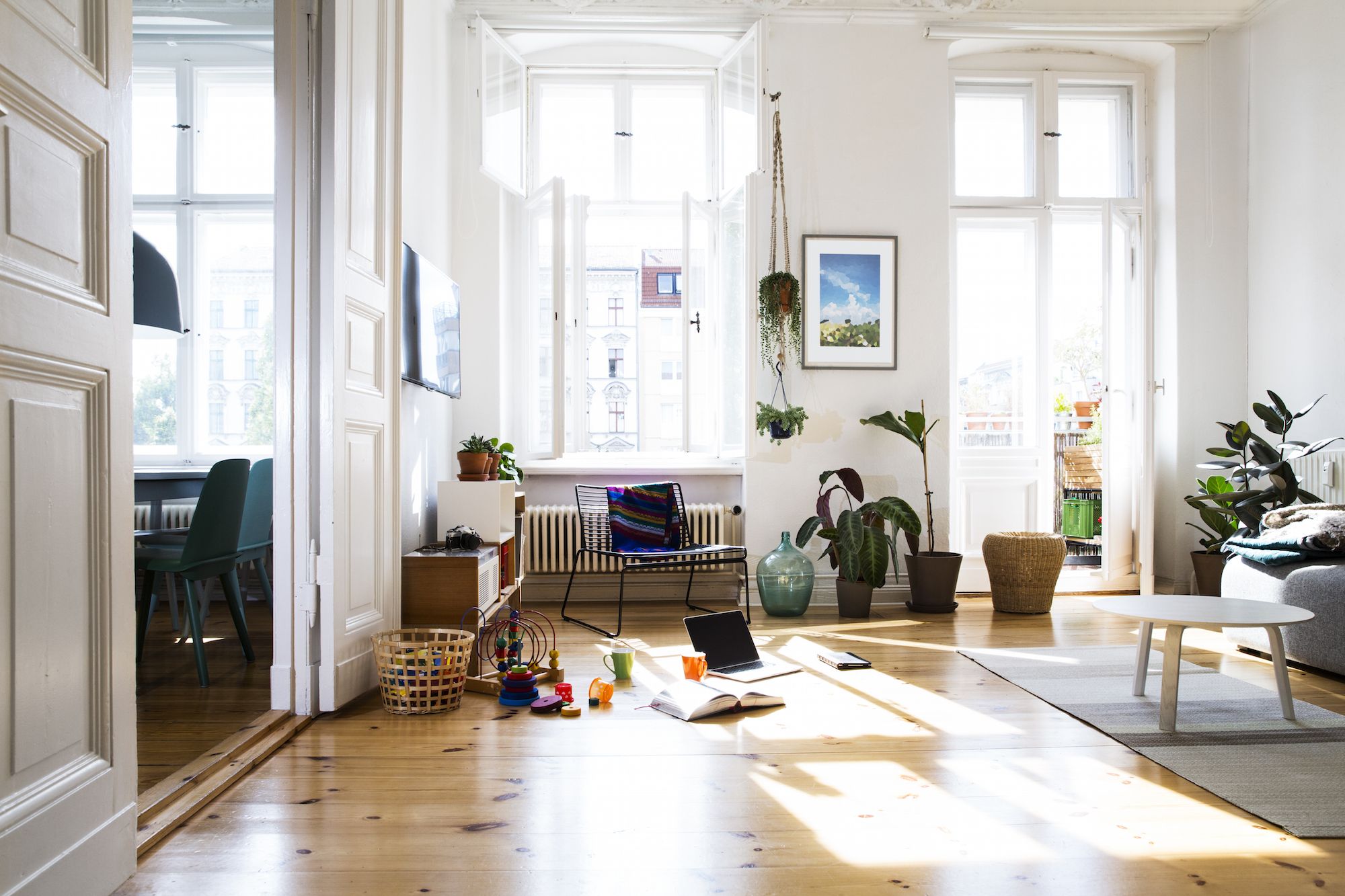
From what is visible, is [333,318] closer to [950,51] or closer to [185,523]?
[185,523]

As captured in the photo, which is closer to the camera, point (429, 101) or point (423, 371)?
point (423, 371)

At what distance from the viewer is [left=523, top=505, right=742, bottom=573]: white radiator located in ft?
16.0

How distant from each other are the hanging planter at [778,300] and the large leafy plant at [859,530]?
2.53 feet

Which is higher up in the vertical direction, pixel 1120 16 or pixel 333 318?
pixel 1120 16

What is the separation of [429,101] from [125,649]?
11.5ft

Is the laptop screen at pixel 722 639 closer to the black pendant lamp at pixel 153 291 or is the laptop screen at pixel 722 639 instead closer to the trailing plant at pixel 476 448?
the trailing plant at pixel 476 448

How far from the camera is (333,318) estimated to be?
272 cm

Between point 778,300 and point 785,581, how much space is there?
1.57 metres

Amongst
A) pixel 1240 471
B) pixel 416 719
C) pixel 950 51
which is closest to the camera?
pixel 416 719

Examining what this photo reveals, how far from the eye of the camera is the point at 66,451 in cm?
148

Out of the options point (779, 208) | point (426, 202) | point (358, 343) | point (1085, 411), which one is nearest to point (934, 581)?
point (779, 208)

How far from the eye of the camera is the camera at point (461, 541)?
3.49 m

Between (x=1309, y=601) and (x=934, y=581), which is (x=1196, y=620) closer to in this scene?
(x=1309, y=601)

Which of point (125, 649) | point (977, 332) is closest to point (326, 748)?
point (125, 649)
